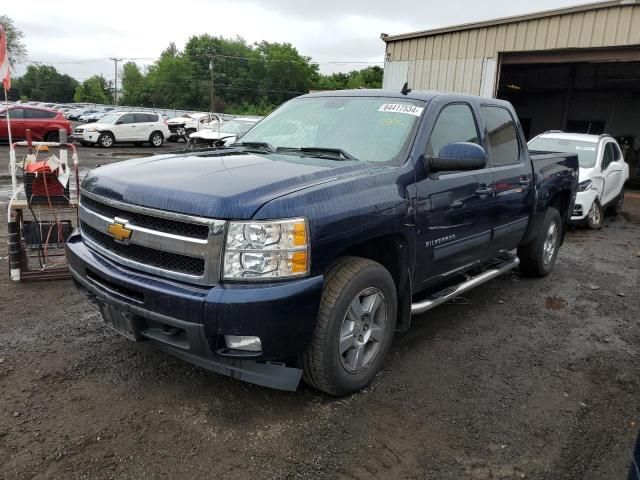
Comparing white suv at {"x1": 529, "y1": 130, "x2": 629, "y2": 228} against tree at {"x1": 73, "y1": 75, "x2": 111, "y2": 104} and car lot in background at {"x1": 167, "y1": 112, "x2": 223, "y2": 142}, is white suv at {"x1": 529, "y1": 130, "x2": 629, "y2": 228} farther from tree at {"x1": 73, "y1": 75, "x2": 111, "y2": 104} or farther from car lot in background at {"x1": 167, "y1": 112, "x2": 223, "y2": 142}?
tree at {"x1": 73, "y1": 75, "x2": 111, "y2": 104}

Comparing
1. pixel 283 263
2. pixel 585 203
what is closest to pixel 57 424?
pixel 283 263

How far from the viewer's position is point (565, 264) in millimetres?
7109

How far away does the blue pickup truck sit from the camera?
2.64 meters

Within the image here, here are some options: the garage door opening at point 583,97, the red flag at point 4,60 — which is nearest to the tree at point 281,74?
the garage door opening at point 583,97

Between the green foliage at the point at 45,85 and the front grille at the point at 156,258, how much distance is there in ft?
400

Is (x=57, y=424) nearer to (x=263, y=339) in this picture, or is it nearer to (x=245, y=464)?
(x=245, y=464)

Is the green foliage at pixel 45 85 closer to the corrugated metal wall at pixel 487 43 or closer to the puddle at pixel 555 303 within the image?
Result: the corrugated metal wall at pixel 487 43

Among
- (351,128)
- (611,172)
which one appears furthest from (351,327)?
(611,172)

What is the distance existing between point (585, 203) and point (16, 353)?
907 cm

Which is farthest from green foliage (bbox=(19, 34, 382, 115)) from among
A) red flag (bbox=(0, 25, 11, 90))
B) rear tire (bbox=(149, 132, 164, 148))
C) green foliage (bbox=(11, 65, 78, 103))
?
red flag (bbox=(0, 25, 11, 90))

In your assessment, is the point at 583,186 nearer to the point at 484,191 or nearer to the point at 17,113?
the point at 484,191

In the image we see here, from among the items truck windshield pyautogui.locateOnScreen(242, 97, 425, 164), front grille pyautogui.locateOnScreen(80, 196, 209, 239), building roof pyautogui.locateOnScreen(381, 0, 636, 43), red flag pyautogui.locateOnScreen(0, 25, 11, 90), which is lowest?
front grille pyautogui.locateOnScreen(80, 196, 209, 239)

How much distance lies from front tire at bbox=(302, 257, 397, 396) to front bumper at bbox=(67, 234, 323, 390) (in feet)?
0.45

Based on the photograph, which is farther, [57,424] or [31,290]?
[31,290]
